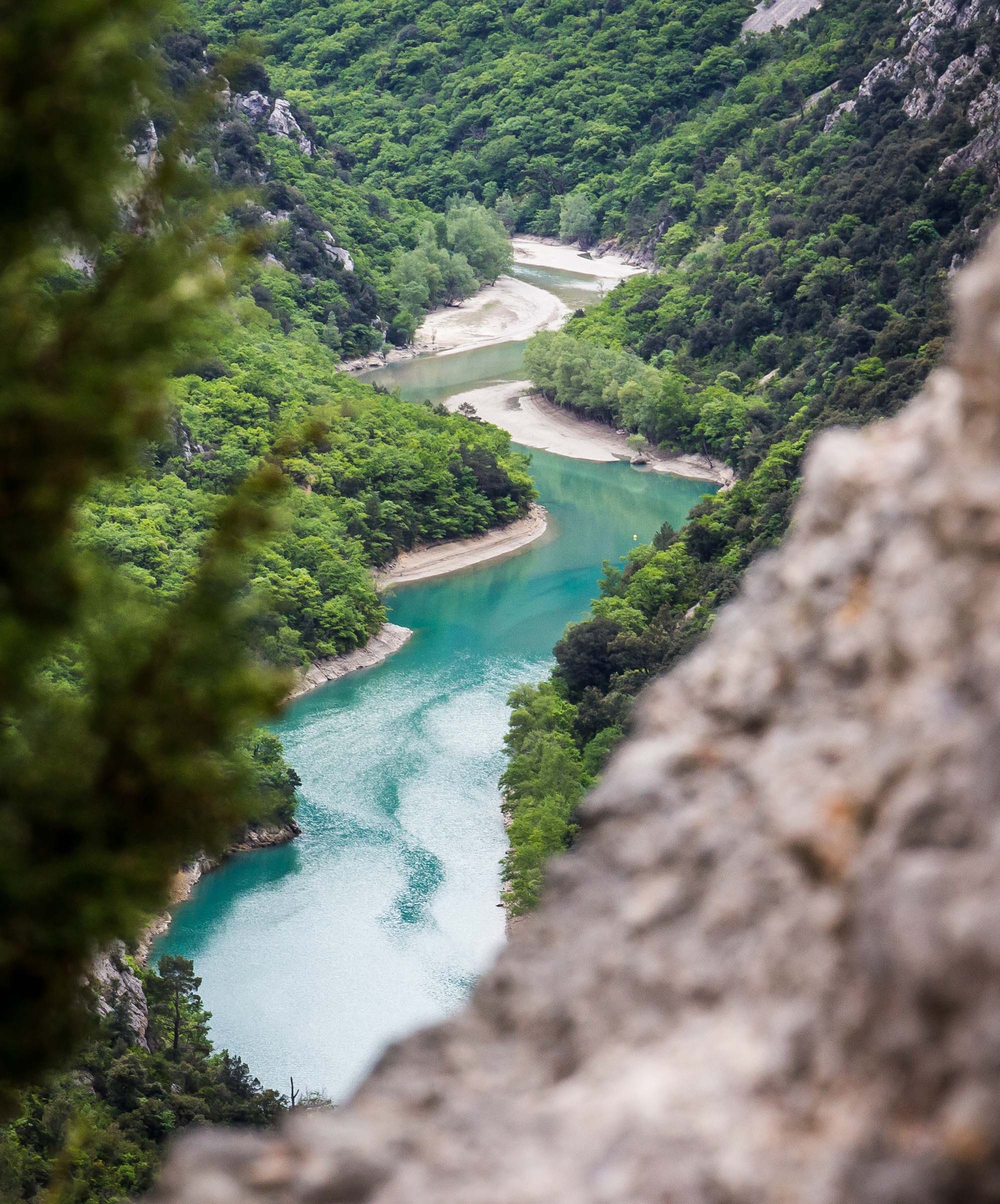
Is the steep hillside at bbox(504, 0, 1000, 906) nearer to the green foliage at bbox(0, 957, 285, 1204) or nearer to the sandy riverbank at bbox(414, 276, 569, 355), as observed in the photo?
the sandy riverbank at bbox(414, 276, 569, 355)

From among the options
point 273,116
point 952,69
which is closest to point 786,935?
point 952,69

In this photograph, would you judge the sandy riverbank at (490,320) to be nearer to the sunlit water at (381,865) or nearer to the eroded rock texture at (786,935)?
the sunlit water at (381,865)

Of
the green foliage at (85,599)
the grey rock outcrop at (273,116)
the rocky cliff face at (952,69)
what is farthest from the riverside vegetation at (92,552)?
the grey rock outcrop at (273,116)

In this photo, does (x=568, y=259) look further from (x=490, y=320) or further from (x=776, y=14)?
(x=776, y=14)

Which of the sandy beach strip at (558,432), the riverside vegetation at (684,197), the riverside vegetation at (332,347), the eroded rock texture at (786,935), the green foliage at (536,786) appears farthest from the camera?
the sandy beach strip at (558,432)

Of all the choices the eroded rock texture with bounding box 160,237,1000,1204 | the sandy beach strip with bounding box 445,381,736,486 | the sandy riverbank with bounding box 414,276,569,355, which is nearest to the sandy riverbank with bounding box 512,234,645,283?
the sandy riverbank with bounding box 414,276,569,355

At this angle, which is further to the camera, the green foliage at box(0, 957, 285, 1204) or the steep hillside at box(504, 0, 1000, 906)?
the steep hillside at box(504, 0, 1000, 906)

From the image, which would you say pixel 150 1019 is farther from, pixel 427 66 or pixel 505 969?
pixel 427 66
